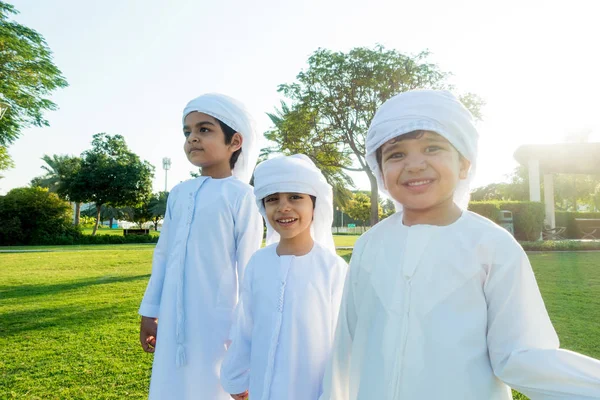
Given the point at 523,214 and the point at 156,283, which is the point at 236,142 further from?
the point at 523,214

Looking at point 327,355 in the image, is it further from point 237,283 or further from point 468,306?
point 468,306

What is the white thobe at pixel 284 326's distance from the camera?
1827 millimetres

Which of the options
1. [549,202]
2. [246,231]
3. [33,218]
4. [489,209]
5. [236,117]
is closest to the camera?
[246,231]

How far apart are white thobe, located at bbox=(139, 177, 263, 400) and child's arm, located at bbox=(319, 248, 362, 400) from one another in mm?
736

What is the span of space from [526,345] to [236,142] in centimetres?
178

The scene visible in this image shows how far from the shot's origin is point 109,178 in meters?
33.8

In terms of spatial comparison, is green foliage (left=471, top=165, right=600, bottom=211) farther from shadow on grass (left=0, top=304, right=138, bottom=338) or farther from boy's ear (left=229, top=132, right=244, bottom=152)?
boy's ear (left=229, top=132, right=244, bottom=152)

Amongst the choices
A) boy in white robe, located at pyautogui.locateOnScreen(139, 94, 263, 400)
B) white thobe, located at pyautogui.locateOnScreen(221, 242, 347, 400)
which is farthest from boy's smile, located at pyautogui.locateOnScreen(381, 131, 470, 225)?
boy in white robe, located at pyautogui.locateOnScreen(139, 94, 263, 400)

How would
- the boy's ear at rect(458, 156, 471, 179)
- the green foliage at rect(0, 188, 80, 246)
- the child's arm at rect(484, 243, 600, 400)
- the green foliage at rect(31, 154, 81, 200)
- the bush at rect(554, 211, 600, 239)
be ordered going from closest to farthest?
1. the child's arm at rect(484, 243, 600, 400)
2. the boy's ear at rect(458, 156, 471, 179)
3. the bush at rect(554, 211, 600, 239)
4. the green foliage at rect(0, 188, 80, 246)
5. the green foliage at rect(31, 154, 81, 200)

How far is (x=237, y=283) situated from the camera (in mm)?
2205

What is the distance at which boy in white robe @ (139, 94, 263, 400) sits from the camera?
81.0 inches

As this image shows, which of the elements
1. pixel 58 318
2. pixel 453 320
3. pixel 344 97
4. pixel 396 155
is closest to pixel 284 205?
pixel 396 155

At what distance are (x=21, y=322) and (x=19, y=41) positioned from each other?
53.6 feet

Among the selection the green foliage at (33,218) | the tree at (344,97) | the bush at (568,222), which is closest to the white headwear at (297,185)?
the tree at (344,97)
